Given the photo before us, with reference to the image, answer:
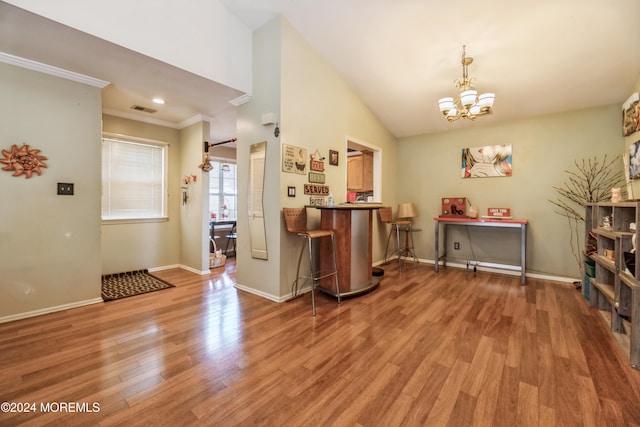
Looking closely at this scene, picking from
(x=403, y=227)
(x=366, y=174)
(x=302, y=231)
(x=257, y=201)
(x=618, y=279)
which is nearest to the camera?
(x=618, y=279)

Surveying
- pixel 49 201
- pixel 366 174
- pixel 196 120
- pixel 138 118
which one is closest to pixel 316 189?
pixel 366 174

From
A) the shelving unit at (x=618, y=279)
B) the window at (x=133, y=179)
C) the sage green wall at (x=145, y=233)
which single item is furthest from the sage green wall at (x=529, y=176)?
the window at (x=133, y=179)

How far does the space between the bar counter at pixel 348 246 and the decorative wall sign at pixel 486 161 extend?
254 centimetres

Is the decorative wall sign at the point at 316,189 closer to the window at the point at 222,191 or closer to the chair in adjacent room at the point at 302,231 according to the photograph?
the chair in adjacent room at the point at 302,231

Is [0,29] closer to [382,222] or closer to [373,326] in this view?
[373,326]

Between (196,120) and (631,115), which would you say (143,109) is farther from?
(631,115)

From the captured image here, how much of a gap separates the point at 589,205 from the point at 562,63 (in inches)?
69.3

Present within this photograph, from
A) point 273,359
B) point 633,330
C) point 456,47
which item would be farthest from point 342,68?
point 633,330

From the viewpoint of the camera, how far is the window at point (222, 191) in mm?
6218

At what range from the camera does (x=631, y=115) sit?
3.29 m

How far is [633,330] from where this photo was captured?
1.90m

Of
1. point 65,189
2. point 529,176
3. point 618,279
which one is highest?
point 529,176

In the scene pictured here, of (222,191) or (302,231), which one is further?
(222,191)

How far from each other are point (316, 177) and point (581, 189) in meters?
3.92
